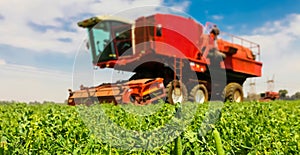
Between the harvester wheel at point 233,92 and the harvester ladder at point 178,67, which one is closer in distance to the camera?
the harvester ladder at point 178,67

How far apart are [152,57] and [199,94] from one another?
3.14m

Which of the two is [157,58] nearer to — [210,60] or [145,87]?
[145,87]

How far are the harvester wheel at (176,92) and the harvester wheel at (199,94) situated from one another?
636 millimetres

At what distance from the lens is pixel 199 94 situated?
15875 mm

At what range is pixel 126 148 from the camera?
254 cm

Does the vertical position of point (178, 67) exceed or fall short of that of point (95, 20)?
it falls short

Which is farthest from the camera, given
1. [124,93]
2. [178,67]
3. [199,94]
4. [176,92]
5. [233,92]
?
[233,92]

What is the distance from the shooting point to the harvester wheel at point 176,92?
13695mm

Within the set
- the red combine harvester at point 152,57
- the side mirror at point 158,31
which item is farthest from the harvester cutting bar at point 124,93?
the side mirror at point 158,31

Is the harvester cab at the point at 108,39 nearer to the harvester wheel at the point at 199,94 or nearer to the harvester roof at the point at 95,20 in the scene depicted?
the harvester roof at the point at 95,20

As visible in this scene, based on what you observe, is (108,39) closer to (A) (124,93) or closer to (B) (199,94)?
(A) (124,93)

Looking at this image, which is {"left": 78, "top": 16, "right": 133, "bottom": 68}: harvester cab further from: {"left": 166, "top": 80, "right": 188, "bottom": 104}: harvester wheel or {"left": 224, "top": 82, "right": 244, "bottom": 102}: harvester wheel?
{"left": 224, "top": 82, "right": 244, "bottom": 102}: harvester wheel

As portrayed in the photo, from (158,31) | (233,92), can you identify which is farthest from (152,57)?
(233,92)

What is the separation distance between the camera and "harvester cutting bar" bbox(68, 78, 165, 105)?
1273 centimetres
